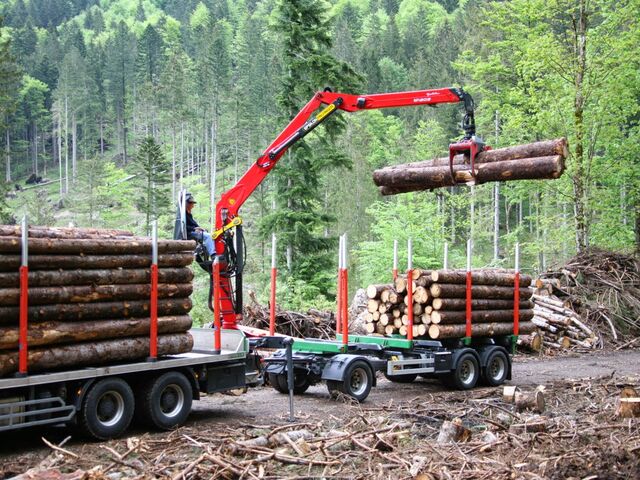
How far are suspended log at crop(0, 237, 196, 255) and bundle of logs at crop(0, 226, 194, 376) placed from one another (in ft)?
0.04

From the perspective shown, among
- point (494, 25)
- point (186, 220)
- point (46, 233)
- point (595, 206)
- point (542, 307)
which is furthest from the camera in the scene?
point (494, 25)

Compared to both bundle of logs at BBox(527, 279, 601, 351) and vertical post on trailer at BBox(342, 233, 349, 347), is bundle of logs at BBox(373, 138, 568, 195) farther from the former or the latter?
bundle of logs at BBox(527, 279, 601, 351)

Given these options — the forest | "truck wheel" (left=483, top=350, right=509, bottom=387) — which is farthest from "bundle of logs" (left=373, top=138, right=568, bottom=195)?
the forest

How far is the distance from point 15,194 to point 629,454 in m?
87.8

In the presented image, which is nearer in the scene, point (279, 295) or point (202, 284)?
point (279, 295)

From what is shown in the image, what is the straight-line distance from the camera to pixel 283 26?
26625mm

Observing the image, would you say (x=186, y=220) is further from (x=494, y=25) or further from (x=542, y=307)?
(x=494, y=25)

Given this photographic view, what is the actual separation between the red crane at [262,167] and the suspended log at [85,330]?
72.5 inches

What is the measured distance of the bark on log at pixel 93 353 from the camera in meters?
8.58

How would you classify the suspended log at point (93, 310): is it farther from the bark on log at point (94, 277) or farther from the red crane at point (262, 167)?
the red crane at point (262, 167)

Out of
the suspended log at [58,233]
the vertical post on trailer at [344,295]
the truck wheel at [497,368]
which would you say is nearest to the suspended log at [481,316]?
the truck wheel at [497,368]

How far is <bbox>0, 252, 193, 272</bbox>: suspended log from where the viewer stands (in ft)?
28.5

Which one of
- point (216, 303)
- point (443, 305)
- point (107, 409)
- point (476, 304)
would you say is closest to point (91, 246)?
point (107, 409)

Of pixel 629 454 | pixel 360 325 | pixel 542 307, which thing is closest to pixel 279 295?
pixel 360 325
